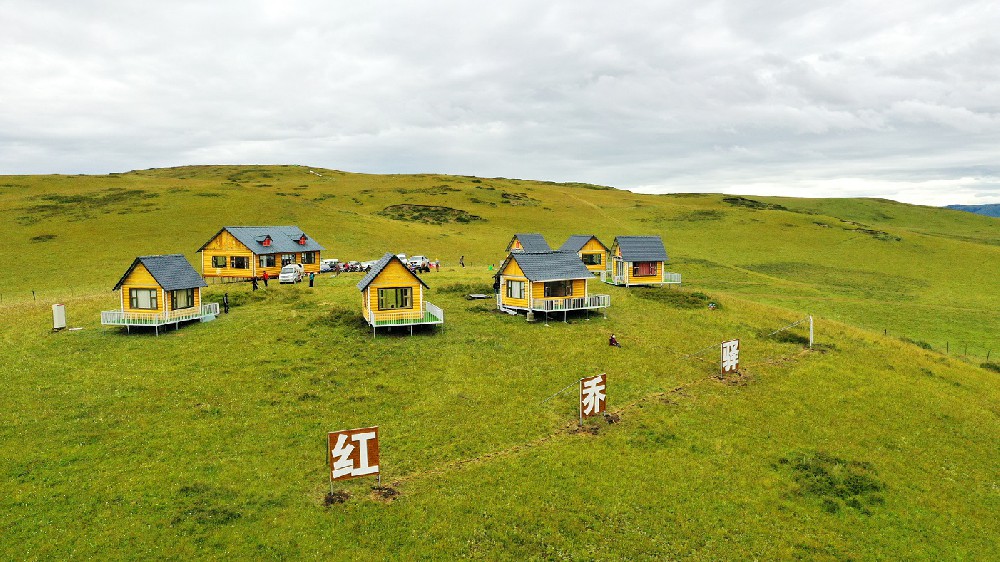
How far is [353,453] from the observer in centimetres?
1969

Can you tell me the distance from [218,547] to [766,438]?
23249mm

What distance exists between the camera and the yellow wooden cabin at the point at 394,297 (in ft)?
128

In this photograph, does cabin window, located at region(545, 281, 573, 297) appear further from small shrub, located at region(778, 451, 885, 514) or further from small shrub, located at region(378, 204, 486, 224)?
small shrub, located at region(378, 204, 486, 224)

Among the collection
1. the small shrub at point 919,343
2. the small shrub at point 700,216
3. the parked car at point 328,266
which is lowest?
the small shrub at point 919,343

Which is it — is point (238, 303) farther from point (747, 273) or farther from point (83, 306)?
point (747, 273)

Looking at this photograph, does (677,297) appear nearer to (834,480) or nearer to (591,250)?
(591,250)

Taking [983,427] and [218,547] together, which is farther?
[983,427]

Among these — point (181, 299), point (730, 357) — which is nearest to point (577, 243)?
point (730, 357)

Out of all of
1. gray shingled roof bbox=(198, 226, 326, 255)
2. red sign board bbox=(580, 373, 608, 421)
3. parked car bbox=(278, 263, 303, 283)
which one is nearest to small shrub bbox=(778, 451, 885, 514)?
red sign board bbox=(580, 373, 608, 421)

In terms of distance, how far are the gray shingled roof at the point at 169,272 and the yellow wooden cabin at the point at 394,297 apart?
43.7ft

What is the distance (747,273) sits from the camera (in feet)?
264

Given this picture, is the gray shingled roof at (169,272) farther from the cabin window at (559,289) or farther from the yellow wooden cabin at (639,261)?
the yellow wooden cabin at (639,261)

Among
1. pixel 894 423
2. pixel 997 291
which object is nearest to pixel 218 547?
pixel 894 423

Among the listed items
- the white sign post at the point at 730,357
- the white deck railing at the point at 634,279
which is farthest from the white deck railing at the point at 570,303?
the white deck railing at the point at 634,279
